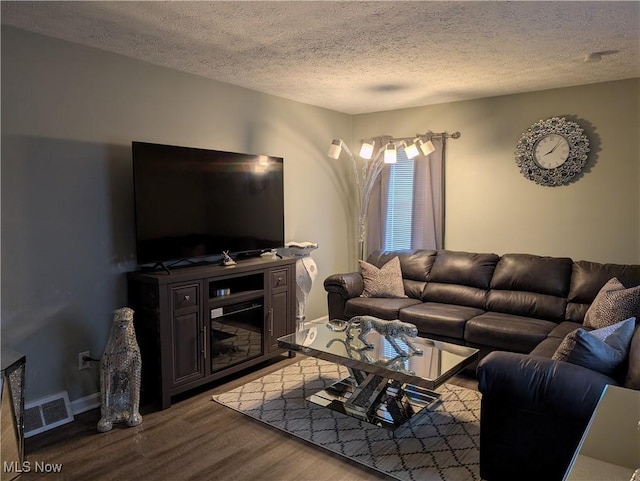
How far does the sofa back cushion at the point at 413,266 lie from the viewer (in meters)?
4.46

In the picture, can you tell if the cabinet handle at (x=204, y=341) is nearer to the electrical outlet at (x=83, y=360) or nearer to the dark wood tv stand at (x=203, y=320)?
the dark wood tv stand at (x=203, y=320)

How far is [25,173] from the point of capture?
273 centimetres

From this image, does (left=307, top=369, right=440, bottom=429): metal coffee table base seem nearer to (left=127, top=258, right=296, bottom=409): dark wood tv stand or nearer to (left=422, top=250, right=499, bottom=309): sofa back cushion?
(left=127, top=258, right=296, bottom=409): dark wood tv stand

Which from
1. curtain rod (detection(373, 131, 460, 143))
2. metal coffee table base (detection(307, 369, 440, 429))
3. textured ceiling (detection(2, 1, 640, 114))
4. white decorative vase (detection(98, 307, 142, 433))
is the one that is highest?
textured ceiling (detection(2, 1, 640, 114))

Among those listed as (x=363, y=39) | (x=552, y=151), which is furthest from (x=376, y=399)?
(x=552, y=151)

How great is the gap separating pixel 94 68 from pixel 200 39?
31.2 inches

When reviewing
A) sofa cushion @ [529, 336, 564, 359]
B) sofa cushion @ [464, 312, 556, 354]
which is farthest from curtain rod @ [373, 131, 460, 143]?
sofa cushion @ [529, 336, 564, 359]

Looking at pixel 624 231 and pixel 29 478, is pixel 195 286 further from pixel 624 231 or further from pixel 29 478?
pixel 624 231

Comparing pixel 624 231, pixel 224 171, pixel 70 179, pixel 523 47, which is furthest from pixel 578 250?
pixel 70 179

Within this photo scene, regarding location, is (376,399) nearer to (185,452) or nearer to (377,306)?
(377,306)

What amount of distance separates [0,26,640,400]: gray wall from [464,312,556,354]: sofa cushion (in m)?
1.10

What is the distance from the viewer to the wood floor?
2.34 m

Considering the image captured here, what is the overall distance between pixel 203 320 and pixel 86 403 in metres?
0.93

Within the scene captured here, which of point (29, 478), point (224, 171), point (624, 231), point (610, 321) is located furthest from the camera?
point (624, 231)
